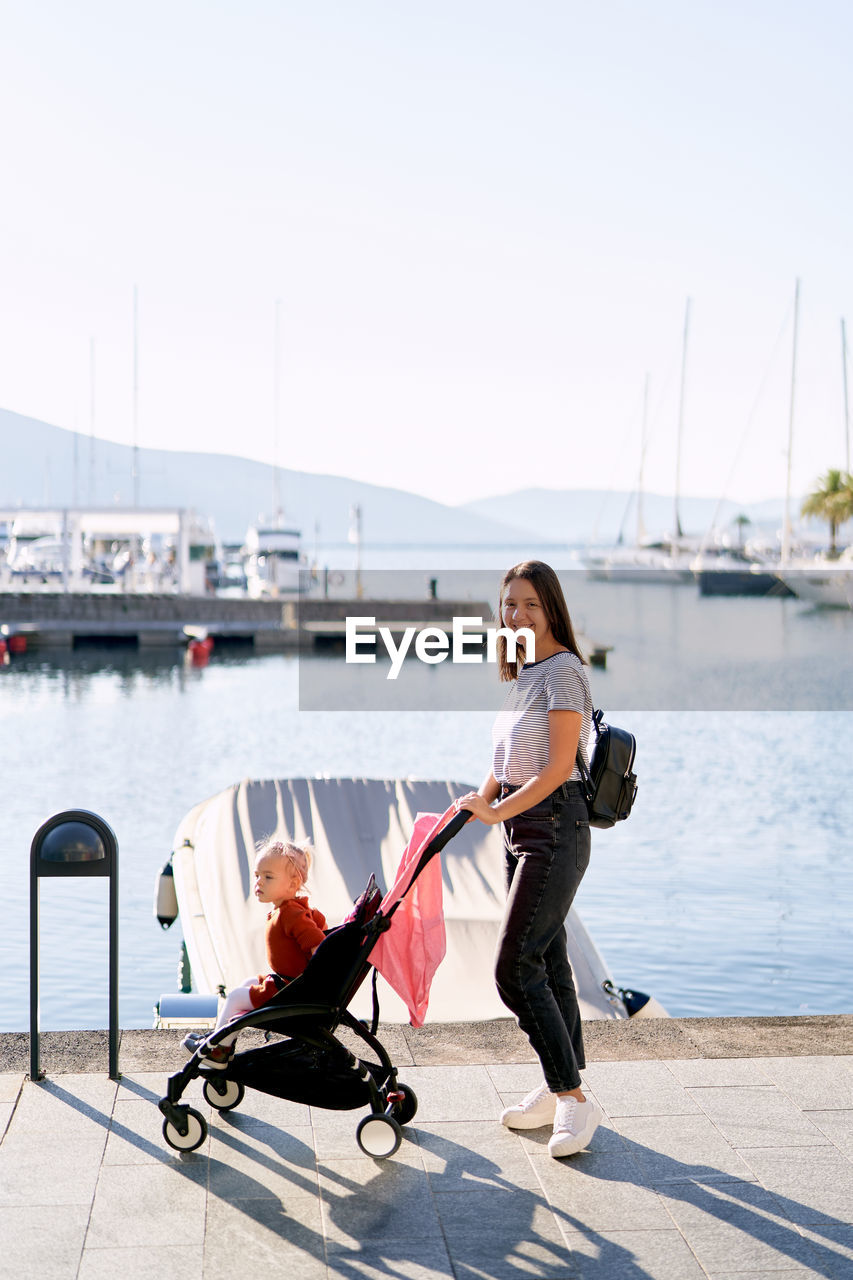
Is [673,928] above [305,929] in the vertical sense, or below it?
below

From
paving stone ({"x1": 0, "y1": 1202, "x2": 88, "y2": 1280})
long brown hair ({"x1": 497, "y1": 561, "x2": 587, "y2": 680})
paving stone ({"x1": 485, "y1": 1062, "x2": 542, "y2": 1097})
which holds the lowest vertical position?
paving stone ({"x1": 485, "y1": 1062, "x2": 542, "y2": 1097})

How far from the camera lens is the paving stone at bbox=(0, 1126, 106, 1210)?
389 centimetres

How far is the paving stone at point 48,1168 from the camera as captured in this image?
389 cm

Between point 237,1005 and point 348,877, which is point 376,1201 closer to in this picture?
point 237,1005

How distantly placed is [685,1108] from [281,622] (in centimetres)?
4570

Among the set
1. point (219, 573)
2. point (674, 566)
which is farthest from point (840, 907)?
point (674, 566)

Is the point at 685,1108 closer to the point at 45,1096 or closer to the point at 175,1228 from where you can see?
the point at 175,1228

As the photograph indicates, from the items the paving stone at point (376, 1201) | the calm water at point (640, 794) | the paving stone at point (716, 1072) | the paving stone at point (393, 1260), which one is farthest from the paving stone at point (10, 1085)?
the calm water at point (640, 794)

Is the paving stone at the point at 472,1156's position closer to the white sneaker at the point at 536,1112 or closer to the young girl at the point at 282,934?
the white sneaker at the point at 536,1112

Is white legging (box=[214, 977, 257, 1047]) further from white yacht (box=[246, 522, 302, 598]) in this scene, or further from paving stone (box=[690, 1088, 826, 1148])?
white yacht (box=[246, 522, 302, 598])

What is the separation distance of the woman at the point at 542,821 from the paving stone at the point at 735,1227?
42 centimetres

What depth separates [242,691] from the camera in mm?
39312

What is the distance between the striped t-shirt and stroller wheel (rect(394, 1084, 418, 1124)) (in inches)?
40.6

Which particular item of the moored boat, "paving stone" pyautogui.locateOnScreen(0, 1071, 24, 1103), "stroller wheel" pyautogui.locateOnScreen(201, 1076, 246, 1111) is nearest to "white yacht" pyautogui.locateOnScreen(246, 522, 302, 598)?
the moored boat
